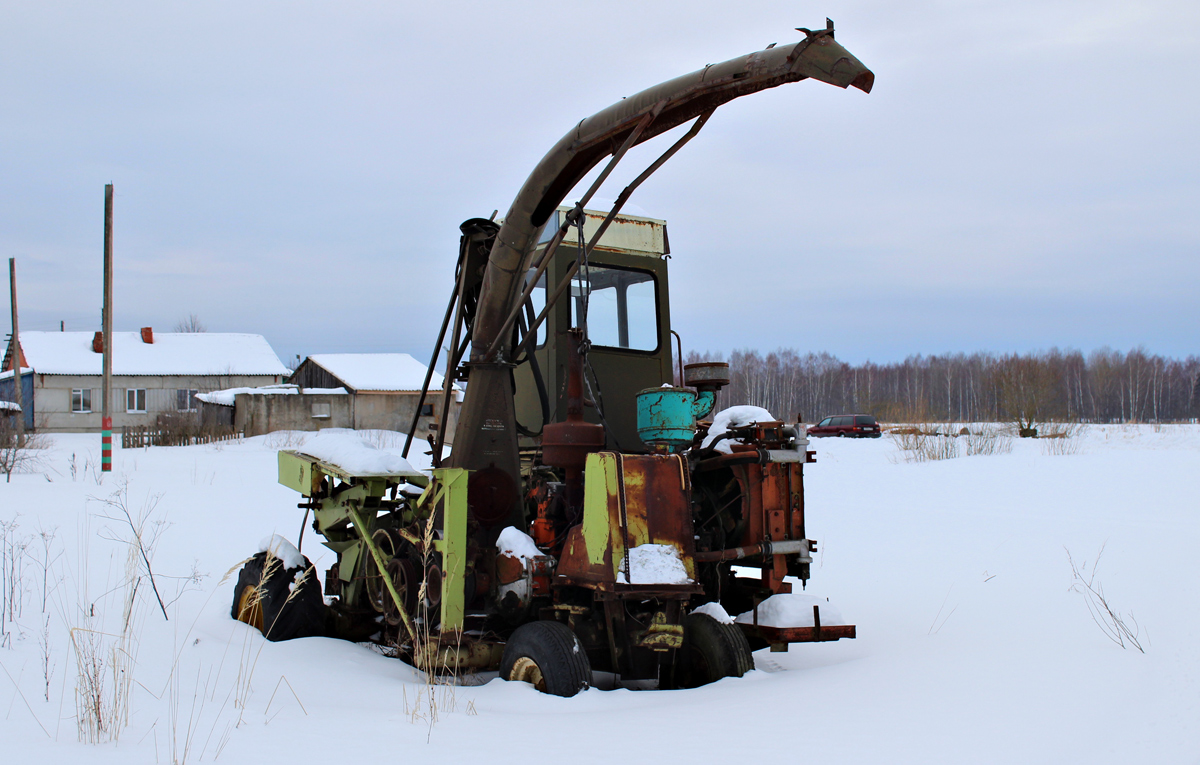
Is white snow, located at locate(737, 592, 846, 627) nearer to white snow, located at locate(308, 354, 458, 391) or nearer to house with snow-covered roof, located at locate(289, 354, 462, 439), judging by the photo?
house with snow-covered roof, located at locate(289, 354, 462, 439)

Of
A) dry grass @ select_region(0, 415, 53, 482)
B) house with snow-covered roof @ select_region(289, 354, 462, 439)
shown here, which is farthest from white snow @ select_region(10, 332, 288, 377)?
dry grass @ select_region(0, 415, 53, 482)

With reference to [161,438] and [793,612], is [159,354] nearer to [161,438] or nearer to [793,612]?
[161,438]

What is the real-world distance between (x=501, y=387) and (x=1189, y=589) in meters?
5.67

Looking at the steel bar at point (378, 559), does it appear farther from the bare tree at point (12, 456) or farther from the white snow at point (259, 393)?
the white snow at point (259, 393)

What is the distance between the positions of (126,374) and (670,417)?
4093cm

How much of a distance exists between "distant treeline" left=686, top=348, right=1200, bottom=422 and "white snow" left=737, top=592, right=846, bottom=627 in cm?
5133

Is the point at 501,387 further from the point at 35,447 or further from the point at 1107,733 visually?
the point at 35,447

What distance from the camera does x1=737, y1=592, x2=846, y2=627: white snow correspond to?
5.19 meters

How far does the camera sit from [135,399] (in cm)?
4078

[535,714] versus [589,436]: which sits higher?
[589,436]

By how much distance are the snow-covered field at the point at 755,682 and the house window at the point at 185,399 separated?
32.7 metres

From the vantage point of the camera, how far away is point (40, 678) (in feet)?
14.4

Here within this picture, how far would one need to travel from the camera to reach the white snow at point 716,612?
5.33 metres

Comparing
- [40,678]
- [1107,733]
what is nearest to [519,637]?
[40,678]
